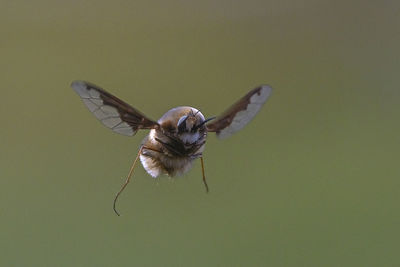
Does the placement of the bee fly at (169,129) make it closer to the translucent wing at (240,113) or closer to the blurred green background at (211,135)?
the translucent wing at (240,113)

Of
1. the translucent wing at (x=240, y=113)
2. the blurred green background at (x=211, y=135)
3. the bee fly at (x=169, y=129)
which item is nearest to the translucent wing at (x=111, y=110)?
the bee fly at (x=169, y=129)

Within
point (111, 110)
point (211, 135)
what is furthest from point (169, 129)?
point (211, 135)

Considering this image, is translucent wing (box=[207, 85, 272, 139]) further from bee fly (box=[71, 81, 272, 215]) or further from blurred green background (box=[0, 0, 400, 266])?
blurred green background (box=[0, 0, 400, 266])

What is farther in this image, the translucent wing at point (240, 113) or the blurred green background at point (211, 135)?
the blurred green background at point (211, 135)

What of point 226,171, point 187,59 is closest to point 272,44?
point 187,59

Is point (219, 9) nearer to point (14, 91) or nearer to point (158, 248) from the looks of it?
point (14, 91)

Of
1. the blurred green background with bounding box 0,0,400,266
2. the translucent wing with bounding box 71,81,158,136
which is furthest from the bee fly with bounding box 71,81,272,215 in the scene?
the blurred green background with bounding box 0,0,400,266

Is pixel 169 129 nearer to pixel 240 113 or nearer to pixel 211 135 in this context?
pixel 240 113
